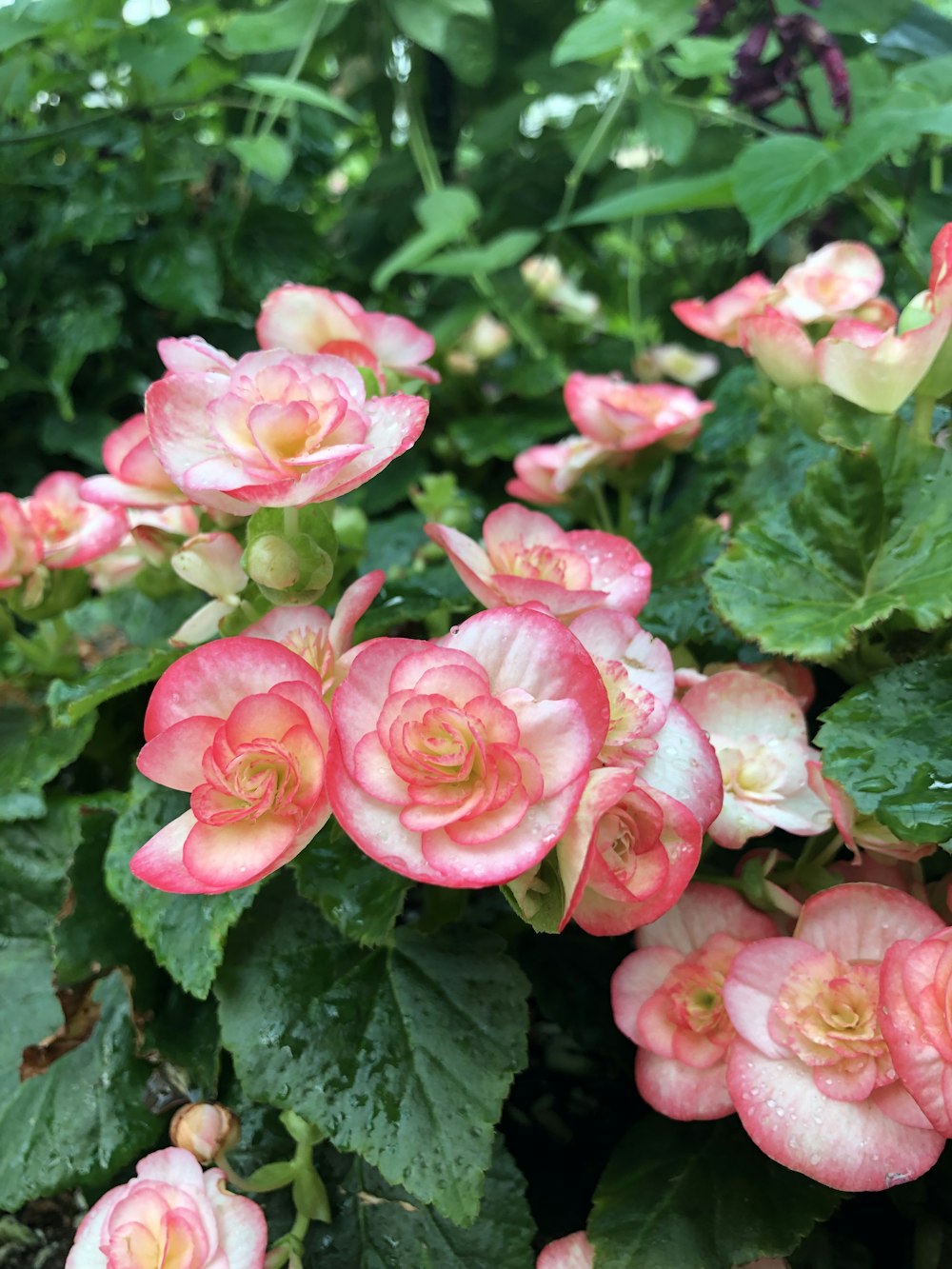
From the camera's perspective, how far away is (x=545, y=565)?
48 centimetres

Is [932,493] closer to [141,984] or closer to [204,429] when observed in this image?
[204,429]

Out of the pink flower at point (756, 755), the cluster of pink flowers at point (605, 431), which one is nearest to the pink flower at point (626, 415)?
the cluster of pink flowers at point (605, 431)

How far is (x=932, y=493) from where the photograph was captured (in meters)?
0.50

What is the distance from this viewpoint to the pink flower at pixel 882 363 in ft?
1.52

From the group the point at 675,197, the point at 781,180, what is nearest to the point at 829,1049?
the point at 781,180

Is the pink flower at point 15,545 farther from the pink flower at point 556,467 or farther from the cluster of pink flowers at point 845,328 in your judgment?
the cluster of pink flowers at point 845,328

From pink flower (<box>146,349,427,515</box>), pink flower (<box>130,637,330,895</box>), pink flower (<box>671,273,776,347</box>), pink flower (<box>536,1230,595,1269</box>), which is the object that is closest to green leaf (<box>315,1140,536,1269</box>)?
pink flower (<box>536,1230,595,1269</box>)

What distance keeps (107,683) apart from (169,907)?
152mm

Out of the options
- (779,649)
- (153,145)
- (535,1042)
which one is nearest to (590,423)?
(779,649)

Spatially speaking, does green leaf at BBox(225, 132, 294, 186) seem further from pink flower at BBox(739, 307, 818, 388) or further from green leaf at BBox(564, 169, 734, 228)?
pink flower at BBox(739, 307, 818, 388)

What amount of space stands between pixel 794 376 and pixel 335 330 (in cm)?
28

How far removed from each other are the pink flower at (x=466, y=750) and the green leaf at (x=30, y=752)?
31cm

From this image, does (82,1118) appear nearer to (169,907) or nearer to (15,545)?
(169,907)

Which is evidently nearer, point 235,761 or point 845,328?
point 235,761
